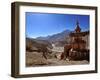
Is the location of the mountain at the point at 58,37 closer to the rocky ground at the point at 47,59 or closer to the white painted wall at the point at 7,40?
the rocky ground at the point at 47,59

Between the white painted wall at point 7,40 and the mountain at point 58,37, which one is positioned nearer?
the white painted wall at point 7,40

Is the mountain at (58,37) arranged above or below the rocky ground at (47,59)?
above

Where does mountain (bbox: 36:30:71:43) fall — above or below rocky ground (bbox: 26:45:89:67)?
above

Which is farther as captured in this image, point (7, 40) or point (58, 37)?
point (58, 37)

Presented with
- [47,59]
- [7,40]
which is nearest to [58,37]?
[47,59]

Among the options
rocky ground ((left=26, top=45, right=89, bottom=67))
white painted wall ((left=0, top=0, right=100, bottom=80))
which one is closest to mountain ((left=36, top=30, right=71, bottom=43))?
rocky ground ((left=26, top=45, right=89, bottom=67))

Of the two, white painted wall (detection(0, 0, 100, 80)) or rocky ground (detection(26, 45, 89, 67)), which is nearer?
white painted wall (detection(0, 0, 100, 80))

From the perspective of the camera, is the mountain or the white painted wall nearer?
the white painted wall

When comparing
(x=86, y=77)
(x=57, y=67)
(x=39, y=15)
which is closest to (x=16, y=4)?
(x=39, y=15)

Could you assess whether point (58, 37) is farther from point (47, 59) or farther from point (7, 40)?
point (7, 40)

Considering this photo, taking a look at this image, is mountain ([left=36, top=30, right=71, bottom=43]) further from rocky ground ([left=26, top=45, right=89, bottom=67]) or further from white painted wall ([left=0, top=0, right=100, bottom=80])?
white painted wall ([left=0, top=0, right=100, bottom=80])

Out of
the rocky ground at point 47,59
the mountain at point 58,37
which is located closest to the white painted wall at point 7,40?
the rocky ground at point 47,59
